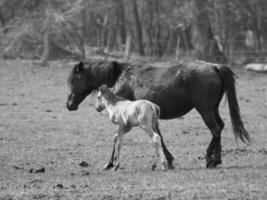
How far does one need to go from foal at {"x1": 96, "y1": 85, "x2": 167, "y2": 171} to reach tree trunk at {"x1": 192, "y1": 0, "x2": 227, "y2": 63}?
21467mm

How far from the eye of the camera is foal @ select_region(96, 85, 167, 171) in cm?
1043

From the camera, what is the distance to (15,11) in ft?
118

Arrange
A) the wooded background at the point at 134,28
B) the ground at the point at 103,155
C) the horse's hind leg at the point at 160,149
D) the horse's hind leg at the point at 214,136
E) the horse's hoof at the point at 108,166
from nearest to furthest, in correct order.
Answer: the ground at the point at 103,155
the horse's hind leg at the point at 160,149
the horse's hoof at the point at 108,166
the horse's hind leg at the point at 214,136
the wooded background at the point at 134,28

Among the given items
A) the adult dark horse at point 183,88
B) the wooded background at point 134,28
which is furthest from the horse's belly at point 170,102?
the wooded background at point 134,28

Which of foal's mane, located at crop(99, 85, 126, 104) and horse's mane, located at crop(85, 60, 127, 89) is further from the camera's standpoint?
horse's mane, located at crop(85, 60, 127, 89)

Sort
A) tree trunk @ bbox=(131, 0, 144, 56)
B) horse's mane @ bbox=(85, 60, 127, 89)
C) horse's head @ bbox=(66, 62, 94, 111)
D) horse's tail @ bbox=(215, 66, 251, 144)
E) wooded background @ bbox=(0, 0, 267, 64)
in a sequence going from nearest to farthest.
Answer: horse's tail @ bbox=(215, 66, 251, 144)
horse's mane @ bbox=(85, 60, 127, 89)
horse's head @ bbox=(66, 62, 94, 111)
wooded background @ bbox=(0, 0, 267, 64)
tree trunk @ bbox=(131, 0, 144, 56)

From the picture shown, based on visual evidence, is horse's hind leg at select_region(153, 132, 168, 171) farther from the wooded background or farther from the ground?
the wooded background

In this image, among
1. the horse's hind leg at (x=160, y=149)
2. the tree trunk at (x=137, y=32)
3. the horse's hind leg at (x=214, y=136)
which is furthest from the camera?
the tree trunk at (x=137, y=32)

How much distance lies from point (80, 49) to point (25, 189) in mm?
23840

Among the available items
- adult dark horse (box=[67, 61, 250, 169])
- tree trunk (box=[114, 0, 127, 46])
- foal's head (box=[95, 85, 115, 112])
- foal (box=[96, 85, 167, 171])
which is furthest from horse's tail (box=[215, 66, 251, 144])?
tree trunk (box=[114, 0, 127, 46])

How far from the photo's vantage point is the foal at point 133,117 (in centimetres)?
1043

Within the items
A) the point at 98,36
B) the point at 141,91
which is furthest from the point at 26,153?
the point at 98,36

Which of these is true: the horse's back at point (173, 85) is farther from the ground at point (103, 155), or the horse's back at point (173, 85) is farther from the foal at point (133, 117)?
the ground at point (103, 155)

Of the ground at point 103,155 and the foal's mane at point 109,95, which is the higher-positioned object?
the foal's mane at point 109,95
